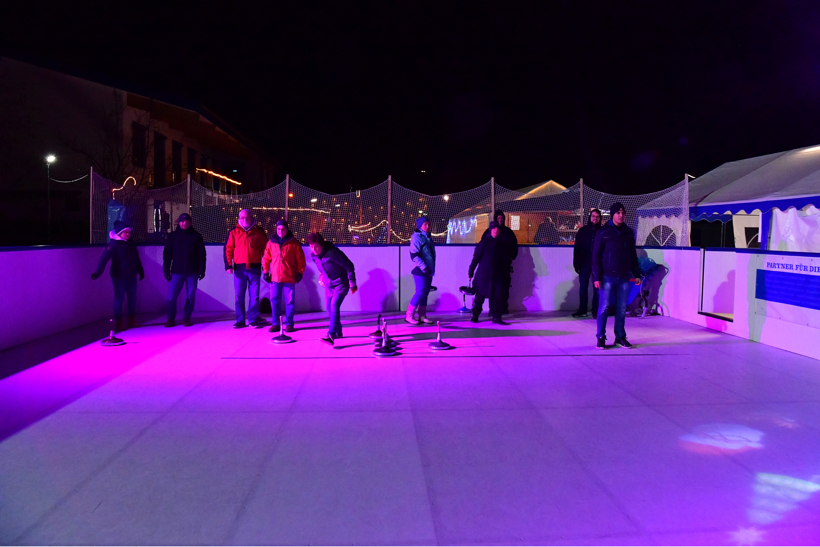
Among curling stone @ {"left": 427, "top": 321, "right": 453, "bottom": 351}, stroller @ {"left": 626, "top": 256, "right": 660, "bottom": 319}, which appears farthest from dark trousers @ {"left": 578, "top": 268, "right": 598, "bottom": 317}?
curling stone @ {"left": 427, "top": 321, "right": 453, "bottom": 351}

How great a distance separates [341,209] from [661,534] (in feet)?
29.9

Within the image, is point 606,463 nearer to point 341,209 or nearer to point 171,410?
point 171,410

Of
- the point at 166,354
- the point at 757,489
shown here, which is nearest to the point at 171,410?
the point at 166,354

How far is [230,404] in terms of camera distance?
5.07 m

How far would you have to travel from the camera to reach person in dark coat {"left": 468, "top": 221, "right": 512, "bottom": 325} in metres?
9.54

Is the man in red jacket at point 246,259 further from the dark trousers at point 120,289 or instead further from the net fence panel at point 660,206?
the net fence panel at point 660,206

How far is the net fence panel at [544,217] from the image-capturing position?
1157cm

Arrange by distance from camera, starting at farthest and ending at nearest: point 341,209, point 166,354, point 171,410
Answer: point 341,209 → point 166,354 → point 171,410

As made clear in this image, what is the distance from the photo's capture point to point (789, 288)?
24.8 ft

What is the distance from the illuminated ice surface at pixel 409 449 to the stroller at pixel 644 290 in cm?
364

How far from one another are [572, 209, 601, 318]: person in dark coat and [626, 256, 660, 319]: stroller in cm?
91

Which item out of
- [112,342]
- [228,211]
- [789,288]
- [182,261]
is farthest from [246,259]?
[789,288]

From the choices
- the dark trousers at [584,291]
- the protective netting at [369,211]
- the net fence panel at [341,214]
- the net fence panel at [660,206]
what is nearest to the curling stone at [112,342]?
the protective netting at [369,211]

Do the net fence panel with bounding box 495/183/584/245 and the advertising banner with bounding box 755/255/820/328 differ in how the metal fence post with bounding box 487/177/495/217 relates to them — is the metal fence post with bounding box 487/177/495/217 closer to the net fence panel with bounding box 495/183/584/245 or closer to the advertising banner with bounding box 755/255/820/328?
the net fence panel with bounding box 495/183/584/245
